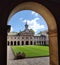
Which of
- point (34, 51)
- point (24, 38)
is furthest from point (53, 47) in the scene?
point (24, 38)

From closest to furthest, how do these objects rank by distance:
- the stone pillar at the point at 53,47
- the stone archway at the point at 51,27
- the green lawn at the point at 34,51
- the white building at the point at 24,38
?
the stone archway at the point at 51,27, the stone pillar at the point at 53,47, the green lawn at the point at 34,51, the white building at the point at 24,38

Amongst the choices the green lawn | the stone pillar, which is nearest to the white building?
the green lawn

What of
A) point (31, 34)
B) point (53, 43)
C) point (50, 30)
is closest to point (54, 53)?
point (53, 43)

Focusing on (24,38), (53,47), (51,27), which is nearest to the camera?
(53,47)

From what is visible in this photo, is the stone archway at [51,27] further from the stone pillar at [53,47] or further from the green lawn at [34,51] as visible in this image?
the green lawn at [34,51]

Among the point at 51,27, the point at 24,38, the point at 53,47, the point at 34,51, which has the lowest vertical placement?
the point at 34,51

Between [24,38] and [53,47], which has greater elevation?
[53,47]

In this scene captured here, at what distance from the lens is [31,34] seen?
329ft

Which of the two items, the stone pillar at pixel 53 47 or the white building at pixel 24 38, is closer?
the stone pillar at pixel 53 47

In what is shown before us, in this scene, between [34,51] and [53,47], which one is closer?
[53,47]

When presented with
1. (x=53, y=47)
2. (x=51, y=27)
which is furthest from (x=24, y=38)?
(x=53, y=47)

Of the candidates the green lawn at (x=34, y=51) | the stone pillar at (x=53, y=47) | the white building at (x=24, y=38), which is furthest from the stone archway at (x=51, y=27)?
the white building at (x=24, y=38)

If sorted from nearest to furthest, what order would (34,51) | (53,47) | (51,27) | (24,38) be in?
(53,47)
(51,27)
(34,51)
(24,38)

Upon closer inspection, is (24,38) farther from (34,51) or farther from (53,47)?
(53,47)
